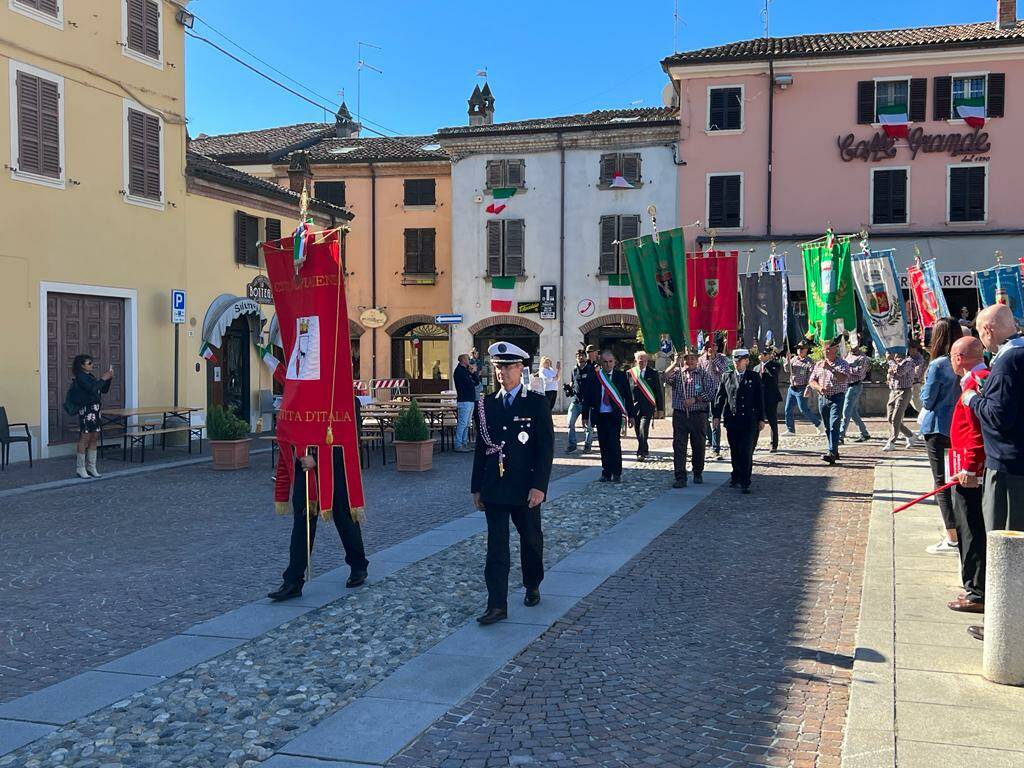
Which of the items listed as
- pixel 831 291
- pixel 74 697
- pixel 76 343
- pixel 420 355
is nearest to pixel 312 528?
pixel 74 697

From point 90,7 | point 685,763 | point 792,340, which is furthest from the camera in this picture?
point 792,340

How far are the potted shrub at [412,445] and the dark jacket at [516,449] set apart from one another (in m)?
7.67

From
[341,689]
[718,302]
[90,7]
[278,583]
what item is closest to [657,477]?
[718,302]

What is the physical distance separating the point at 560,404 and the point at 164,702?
26441mm

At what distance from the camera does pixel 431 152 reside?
33.3m

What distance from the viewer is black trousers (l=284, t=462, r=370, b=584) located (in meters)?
6.70

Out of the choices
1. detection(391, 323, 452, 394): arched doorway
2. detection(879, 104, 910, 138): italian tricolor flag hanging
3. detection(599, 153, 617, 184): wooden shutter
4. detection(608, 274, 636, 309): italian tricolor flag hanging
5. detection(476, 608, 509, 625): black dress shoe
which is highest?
detection(879, 104, 910, 138): italian tricolor flag hanging

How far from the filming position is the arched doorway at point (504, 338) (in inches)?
1254

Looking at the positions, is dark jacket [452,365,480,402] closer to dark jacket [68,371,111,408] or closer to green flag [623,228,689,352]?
green flag [623,228,689,352]

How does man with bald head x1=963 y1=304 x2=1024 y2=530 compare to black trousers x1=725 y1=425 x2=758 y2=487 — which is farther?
black trousers x1=725 y1=425 x2=758 y2=487

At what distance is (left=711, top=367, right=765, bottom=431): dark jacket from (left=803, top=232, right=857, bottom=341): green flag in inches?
164

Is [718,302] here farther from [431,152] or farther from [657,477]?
[431,152]

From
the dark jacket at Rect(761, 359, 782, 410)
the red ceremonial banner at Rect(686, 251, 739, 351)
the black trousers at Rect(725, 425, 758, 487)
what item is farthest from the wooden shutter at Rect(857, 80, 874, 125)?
the black trousers at Rect(725, 425, 758, 487)

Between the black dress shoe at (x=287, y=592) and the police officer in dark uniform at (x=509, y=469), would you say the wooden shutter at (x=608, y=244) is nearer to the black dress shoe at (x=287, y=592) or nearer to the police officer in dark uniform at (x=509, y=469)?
the police officer in dark uniform at (x=509, y=469)
